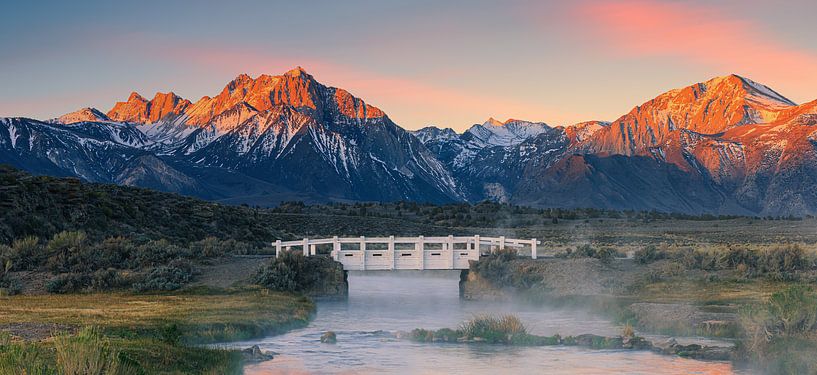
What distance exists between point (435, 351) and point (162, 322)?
8.54 metres

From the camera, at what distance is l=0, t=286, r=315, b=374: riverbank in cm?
2573

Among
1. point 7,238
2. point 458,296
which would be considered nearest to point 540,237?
point 458,296

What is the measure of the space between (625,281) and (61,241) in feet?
85.7

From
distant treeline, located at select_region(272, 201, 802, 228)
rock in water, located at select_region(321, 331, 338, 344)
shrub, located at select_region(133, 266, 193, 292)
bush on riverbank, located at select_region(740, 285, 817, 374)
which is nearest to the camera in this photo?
bush on riverbank, located at select_region(740, 285, 817, 374)

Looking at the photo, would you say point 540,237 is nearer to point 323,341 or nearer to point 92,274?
point 92,274

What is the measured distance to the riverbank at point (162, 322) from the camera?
84.4 ft

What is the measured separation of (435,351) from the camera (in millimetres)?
32281

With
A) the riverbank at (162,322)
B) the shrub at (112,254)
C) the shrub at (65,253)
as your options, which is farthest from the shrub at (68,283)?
the shrub at (112,254)

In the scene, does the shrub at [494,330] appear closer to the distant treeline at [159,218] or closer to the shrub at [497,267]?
the shrub at [497,267]

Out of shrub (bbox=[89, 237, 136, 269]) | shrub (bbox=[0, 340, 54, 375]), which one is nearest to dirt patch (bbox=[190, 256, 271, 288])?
shrub (bbox=[89, 237, 136, 269])

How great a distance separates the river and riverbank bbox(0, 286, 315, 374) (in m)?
0.96

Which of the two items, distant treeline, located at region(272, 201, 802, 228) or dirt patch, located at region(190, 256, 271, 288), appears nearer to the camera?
dirt patch, located at region(190, 256, 271, 288)

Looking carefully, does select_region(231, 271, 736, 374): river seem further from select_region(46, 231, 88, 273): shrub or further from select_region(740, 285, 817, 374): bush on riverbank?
select_region(46, 231, 88, 273): shrub

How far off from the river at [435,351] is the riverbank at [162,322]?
959mm
